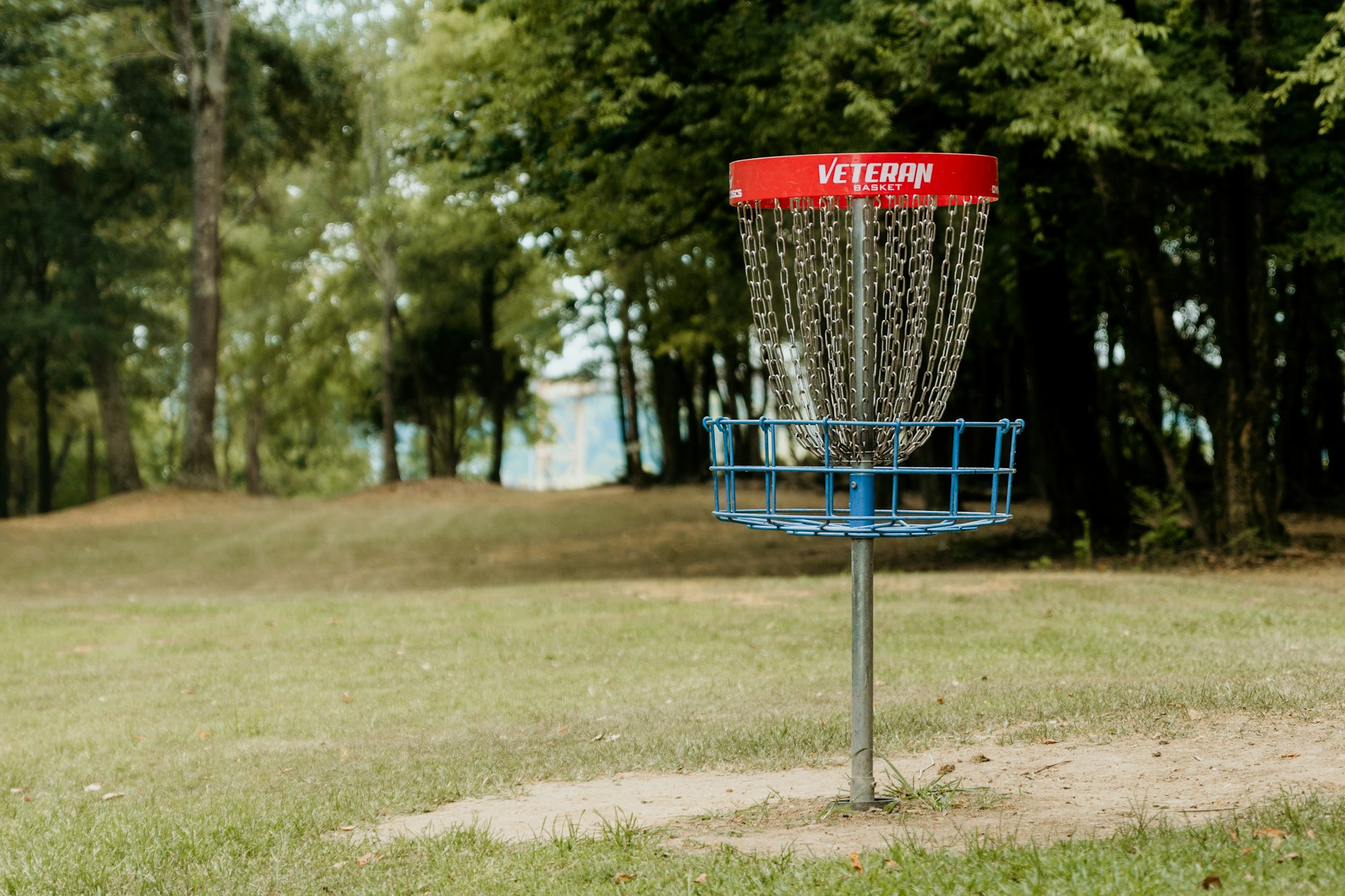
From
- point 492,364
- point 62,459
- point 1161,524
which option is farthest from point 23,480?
point 1161,524

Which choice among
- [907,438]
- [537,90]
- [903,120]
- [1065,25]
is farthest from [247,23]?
[907,438]

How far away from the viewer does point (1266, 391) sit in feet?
55.3

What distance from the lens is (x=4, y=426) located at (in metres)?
37.6

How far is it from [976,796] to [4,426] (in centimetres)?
3748

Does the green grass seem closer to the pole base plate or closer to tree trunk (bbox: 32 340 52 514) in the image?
the pole base plate

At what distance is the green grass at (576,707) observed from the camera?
500 cm

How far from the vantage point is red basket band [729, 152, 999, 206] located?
5.07m

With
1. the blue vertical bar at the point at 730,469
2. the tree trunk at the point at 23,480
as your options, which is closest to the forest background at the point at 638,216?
the tree trunk at the point at 23,480

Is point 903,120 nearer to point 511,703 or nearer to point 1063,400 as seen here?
point 1063,400

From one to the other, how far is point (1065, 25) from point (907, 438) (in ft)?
32.3

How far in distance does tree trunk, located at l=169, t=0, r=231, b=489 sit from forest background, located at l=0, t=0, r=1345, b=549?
8 cm

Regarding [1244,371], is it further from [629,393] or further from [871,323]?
[629,393]

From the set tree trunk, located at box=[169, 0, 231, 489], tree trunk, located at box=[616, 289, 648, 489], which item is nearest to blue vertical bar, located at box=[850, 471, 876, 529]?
tree trunk, located at box=[169, 0, 231, 489]

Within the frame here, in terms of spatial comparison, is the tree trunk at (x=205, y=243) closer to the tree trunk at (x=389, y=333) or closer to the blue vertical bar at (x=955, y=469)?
the tree trunk at (x=389, y=333)
